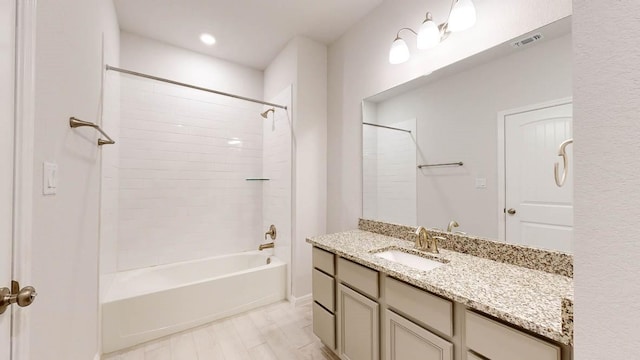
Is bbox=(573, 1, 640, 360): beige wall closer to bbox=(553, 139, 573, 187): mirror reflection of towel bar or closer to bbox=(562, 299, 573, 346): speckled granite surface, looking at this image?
bbox=(562, 299, 573, 346): speckled granite surface

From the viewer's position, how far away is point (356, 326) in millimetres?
1468

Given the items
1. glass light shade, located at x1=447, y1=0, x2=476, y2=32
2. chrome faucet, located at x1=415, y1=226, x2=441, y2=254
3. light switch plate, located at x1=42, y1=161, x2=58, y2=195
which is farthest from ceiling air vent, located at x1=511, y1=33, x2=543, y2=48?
light switch plate, located at x1=42, y1=161, x2=58, y2=195

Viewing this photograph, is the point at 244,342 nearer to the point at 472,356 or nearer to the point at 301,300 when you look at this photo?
the point at 301,300

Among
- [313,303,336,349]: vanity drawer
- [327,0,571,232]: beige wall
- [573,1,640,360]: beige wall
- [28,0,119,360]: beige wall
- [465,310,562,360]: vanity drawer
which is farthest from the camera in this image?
[313,303,336,349]: vanity drawer

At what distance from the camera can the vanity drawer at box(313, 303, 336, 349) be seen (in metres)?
1.65

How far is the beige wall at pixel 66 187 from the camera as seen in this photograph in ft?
2.80

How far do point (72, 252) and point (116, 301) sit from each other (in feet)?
2.90

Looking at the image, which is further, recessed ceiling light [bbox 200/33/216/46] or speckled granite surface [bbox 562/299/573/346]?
recessed ceiling light [bbox 200/33/216/46]

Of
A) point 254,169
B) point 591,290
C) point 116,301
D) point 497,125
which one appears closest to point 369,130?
point 497,125

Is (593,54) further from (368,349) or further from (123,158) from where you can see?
(123,158)

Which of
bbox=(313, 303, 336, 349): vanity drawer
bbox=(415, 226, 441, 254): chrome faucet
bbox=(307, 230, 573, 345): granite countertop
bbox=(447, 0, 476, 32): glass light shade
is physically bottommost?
bbox=(313, 303, 336, 349): vanity drawer

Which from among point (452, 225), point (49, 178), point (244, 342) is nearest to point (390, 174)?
point (452, 225)

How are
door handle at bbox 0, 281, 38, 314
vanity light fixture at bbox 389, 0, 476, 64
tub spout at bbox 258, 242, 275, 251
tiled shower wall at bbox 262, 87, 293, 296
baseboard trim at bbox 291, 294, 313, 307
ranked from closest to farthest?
door handle at bbox 0, 281, 38, 314 → vanity light fixture at bbox 389, 0, 476, 64 → baseboard trim at bbox 291, 294, 313, 307 → tiled shower wall at bbox 262, 87, 293, 296 → tub spout at bbox 258, 242, 275, 251

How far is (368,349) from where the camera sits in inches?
54.2
